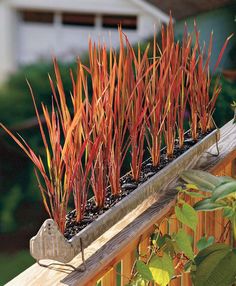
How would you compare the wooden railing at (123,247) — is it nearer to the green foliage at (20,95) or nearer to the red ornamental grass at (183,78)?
the red ornamental grass at (183,78)

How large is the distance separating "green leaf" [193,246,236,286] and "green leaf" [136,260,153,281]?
0.13m

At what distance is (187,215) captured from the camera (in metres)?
1.55

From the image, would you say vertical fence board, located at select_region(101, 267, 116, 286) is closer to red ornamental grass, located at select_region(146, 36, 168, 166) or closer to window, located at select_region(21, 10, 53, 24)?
red ornamental grass, located at select_region(146, 36, 168, 166)

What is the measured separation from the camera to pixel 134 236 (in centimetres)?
147

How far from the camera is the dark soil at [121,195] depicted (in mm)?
1406

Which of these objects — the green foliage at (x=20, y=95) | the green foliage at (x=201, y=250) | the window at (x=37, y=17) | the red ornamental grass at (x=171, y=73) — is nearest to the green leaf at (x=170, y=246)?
the green foliage at (x=201, y=250)

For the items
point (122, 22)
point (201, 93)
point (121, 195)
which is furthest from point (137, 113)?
point (122, 22)

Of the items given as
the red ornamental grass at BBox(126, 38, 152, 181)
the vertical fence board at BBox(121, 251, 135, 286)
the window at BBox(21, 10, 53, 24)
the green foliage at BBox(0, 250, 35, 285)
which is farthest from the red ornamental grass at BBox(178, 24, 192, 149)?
the window at BBox(21, 10, 53, 24)

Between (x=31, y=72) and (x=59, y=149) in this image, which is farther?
(x=31, y=72)

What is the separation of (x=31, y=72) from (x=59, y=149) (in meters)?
7.74

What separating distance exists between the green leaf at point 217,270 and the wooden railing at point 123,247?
0.42 ft

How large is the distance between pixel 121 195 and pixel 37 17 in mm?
7976

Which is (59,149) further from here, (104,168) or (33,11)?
(33,11)

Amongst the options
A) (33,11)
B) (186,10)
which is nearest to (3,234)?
(33,11)
